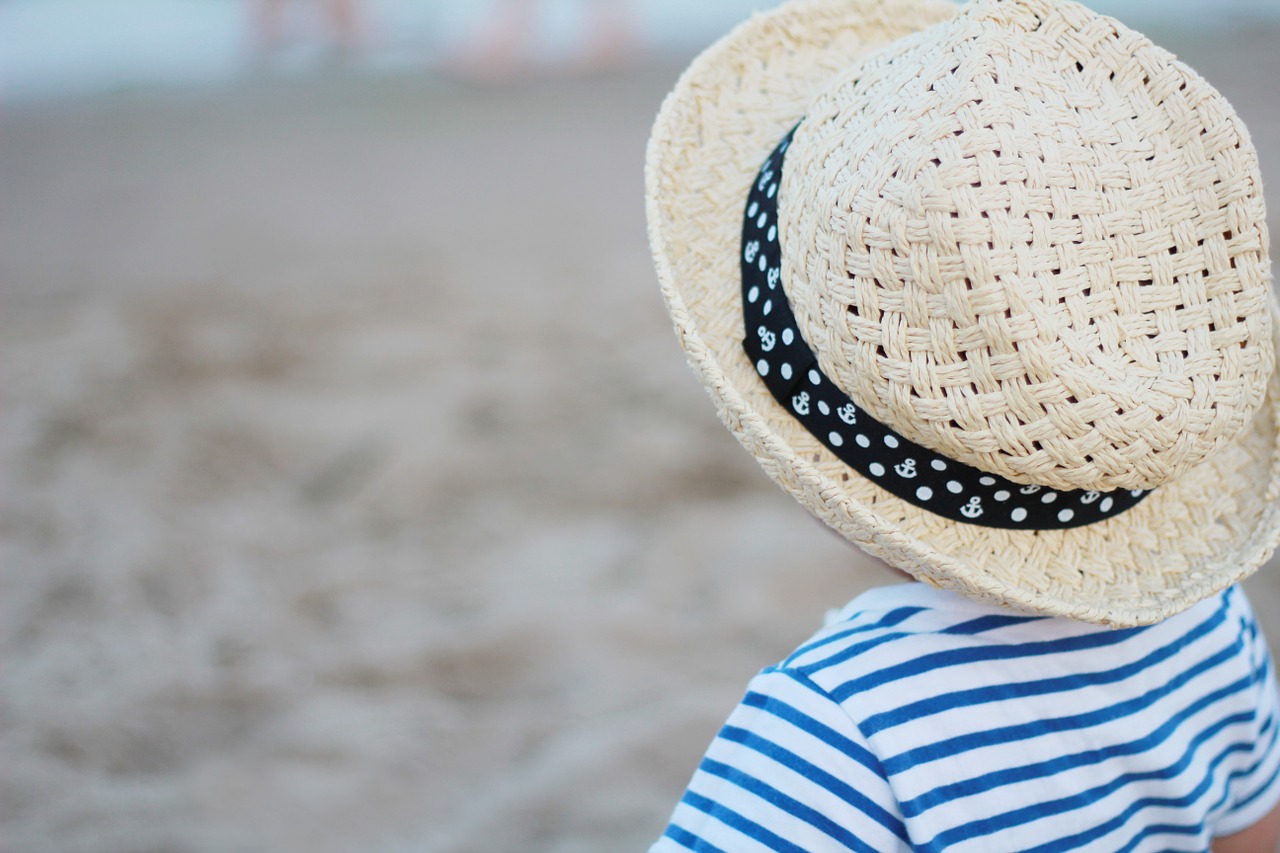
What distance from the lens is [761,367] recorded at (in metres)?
0.99

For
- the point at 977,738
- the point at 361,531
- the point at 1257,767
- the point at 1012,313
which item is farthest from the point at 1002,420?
the point at 361,531

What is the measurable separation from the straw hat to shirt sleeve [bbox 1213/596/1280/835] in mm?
187

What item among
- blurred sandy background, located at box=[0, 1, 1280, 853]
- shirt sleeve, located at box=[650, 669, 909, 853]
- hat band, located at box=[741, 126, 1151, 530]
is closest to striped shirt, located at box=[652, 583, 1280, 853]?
shirt sleeve, located at box=[650, 669, 909, 853]

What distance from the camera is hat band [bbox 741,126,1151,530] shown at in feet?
2.99

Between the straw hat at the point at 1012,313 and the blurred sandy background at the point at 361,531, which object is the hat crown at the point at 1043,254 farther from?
the blurred sandy background at the point at 361,531

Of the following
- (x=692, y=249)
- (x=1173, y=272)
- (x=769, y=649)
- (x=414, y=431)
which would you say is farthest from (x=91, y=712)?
(x=1173, y=272)

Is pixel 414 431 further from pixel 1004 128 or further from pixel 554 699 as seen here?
pixel 1004 128

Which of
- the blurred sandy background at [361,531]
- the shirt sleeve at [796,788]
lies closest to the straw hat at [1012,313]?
the shirt sleeve at [796,788]

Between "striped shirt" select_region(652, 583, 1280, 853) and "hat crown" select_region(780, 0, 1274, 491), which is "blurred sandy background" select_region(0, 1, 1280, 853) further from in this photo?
"hat crown" select_region(780, 0, 1274, 491)

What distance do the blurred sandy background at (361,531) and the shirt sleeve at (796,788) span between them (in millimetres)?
884

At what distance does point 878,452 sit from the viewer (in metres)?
0.92

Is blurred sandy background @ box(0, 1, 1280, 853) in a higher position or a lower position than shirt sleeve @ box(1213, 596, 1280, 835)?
higher

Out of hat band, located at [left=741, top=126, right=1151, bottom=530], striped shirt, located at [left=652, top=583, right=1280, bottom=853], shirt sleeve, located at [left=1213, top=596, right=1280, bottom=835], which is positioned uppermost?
hat band, located at [left=741, top=126, right=1151, bottom=530]

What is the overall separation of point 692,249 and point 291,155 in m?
3.88
